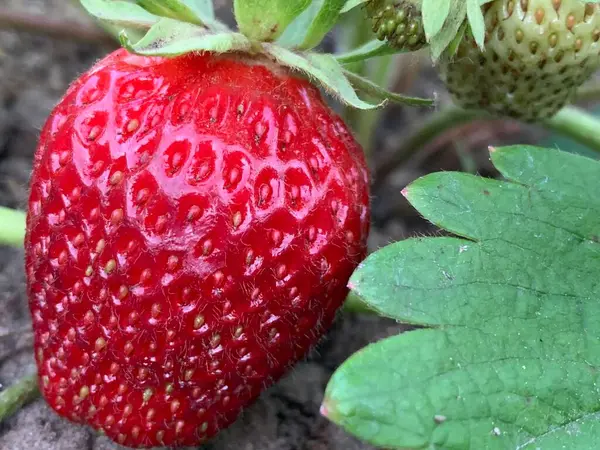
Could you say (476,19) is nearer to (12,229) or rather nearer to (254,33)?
(254,33)

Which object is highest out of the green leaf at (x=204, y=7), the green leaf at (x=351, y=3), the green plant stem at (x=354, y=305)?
the green leaf at (x=351, y=3)

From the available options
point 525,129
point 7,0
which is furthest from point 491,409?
point 7,0

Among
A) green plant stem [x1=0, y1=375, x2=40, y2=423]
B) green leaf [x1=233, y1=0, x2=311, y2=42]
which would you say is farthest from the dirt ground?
green leaf [x1=233, y1=0, x2=311, y2=42]

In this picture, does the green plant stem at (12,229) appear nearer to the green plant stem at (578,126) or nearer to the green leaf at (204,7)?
the green leaf at (204,7)

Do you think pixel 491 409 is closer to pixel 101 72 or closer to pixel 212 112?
pixel 212 112

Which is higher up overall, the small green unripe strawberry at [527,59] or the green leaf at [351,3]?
the green leaf at [351,3]

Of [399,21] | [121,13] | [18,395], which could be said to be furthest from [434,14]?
[18,395]

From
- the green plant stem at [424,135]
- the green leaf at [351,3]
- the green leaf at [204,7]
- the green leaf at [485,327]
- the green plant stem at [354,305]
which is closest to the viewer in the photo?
the green leaf at [485,327]

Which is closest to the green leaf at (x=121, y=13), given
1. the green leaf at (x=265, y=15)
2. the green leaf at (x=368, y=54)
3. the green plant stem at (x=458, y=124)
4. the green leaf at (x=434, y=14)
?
the green leaf at (x=265, y=15)
